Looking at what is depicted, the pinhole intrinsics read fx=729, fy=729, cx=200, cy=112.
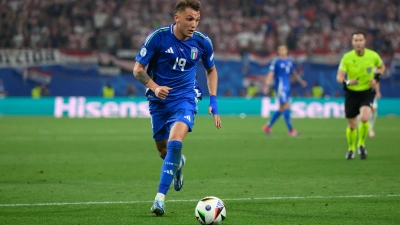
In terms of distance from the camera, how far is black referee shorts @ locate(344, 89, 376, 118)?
43.7 ft

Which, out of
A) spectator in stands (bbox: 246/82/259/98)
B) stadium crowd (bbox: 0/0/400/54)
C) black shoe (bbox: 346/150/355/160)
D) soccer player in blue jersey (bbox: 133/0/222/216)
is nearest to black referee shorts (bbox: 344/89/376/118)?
black shoe (bbox: 346/150/355/160)

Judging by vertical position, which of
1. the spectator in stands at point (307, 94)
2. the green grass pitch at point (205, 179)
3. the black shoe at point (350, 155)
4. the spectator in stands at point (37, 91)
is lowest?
the green grass pitch at point (205, 179)

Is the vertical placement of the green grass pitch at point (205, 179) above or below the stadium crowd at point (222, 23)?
below

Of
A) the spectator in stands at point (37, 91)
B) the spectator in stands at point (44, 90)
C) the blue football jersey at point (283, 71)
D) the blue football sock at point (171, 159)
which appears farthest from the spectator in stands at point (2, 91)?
the blue football sock at point (171, 159)

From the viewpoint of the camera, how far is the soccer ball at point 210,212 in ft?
21.5

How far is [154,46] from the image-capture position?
25.3ft

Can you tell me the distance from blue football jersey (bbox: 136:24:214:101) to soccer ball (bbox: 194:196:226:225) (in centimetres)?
155

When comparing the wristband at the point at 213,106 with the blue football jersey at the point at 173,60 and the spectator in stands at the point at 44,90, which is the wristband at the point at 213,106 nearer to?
the blue football jersey at the point at 173,60

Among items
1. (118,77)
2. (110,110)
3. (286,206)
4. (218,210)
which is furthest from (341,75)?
(118,77)

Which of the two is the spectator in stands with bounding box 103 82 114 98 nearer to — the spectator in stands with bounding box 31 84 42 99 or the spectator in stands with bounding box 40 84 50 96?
the spectator in stands with bounding box 40 84 50 96

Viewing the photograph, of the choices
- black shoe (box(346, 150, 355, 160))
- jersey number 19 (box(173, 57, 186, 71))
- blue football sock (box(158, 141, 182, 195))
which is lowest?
black shoe (box(346, 150, 355, 160))

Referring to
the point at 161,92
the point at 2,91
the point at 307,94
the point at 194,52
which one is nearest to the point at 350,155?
the point at 194,52

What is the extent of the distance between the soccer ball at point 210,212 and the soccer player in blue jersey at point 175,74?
0.80 m

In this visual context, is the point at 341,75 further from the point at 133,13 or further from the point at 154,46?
the point at 133,13
